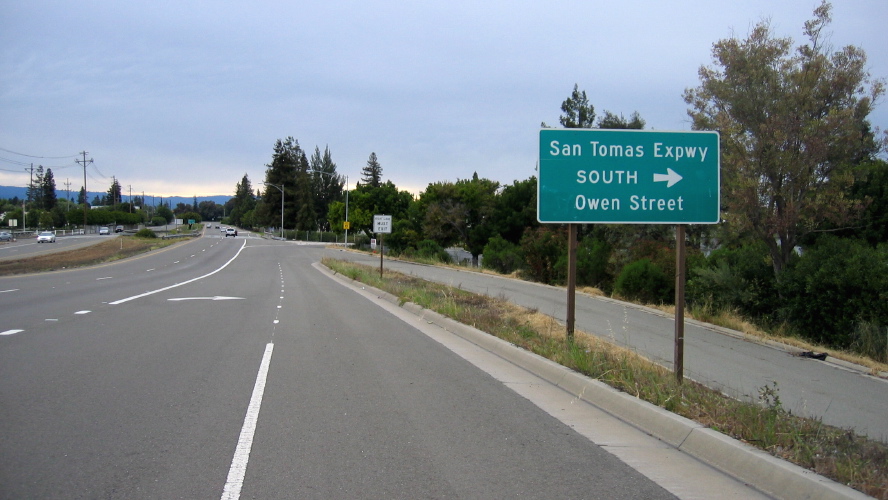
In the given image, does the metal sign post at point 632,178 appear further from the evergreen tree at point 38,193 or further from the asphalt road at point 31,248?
the evergreen tree at point 38,193

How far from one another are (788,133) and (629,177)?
9.51m

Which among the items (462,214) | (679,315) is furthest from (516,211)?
(679,315)

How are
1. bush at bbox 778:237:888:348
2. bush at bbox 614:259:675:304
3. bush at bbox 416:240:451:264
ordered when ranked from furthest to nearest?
bush at bbox 416:240:451:264
bush at bbox 614:259:675:304
bush at bbox 778:237:888:348

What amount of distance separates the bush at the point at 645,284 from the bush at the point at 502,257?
15548 mm

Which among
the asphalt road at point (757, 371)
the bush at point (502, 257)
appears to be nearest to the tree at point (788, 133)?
the asphalt road at point (757, 371)

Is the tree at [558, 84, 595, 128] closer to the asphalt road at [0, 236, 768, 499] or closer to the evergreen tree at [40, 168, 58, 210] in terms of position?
the asphalt road at [0, 236, 768, 499]

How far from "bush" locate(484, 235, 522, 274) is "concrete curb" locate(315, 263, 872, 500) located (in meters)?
29.1

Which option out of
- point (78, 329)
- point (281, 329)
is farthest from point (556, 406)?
point (78, 329)

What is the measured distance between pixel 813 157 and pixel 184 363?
1483 cm

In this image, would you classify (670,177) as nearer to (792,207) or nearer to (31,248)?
(792,207)

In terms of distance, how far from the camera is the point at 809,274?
16.2m

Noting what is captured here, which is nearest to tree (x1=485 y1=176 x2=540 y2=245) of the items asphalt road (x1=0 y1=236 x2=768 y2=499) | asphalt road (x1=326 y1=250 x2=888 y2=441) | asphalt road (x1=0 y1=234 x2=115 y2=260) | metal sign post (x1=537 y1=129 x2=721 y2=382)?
asphalt road (x1=326 y1=250 x2=888 y2=441)

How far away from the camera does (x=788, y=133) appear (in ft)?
Result: 55.0

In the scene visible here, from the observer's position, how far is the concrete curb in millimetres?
4824
